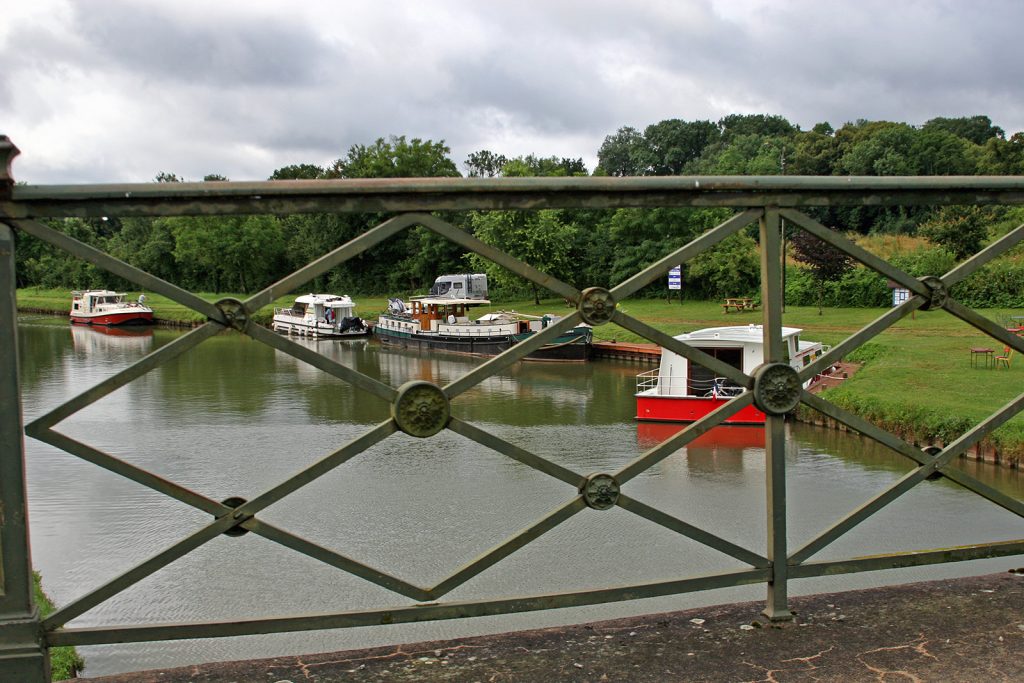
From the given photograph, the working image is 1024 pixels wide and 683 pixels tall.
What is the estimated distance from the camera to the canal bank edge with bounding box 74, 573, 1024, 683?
Result: 2.57m

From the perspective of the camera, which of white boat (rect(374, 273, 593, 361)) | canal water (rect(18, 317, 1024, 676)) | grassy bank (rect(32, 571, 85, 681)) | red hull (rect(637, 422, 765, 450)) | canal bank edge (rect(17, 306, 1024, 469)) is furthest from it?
white boat (rect(374, 273, 593, 361))

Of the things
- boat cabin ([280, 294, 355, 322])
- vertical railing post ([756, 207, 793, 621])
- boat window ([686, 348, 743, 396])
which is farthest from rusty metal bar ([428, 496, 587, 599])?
boat cabin ([280, 294, 355, 322])

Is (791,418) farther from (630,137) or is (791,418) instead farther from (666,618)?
(630,137)

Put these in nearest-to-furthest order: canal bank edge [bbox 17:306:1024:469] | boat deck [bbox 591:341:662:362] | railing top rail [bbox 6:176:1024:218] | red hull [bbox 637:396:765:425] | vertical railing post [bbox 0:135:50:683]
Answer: vertical railing post [bbox 0:135:50:683] → railing top rail [bbox 6:176:1024:218] → canal bank edge [bbox 17:306:1024:469] → red hull [bbox 637:396:765:425] → boat deck [bbox 591:341:662:362]

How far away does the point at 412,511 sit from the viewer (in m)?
13.9

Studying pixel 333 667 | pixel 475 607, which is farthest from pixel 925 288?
pixel 333 667

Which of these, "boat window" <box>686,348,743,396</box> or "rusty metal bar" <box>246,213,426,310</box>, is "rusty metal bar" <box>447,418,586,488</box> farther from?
"boat window" <box>686,348,743,396</box>

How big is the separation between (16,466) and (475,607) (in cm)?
128

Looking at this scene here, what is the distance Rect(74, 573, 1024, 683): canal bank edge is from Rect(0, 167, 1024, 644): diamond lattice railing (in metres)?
0.14

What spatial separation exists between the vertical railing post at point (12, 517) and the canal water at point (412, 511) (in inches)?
73.5

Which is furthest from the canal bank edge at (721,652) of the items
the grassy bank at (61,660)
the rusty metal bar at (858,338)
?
the grassy bank at (61,660)

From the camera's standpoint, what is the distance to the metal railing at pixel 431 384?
2.36m

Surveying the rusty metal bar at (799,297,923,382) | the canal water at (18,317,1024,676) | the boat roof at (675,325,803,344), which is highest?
the rusty metal bar at (799,297,923,382)

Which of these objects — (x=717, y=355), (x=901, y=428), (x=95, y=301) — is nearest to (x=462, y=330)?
(x=717, y=355)
